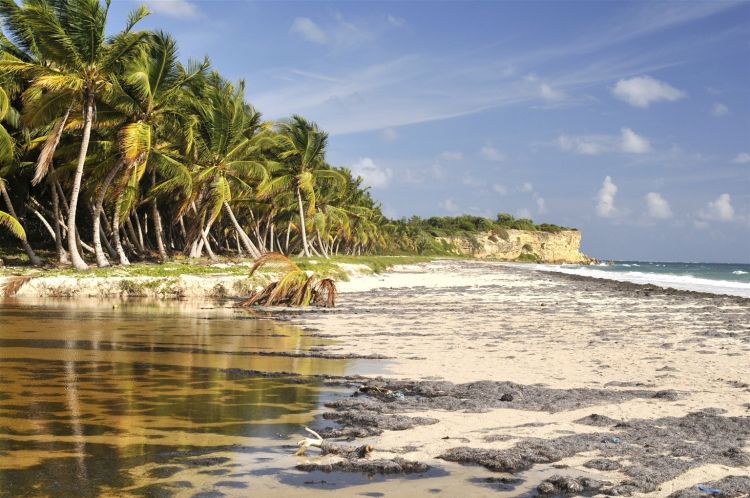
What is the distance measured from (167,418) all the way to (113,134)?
26.8 m

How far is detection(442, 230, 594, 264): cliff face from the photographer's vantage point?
147 m

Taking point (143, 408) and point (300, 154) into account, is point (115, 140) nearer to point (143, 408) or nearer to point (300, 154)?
point (300, 154)

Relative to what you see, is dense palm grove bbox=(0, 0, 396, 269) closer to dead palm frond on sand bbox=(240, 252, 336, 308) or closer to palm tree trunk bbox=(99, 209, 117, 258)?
palm tree trunk bbox=(99, 209, 117, 258)

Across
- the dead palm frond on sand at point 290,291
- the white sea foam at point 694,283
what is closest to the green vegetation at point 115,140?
the dead palm frond on sand at point 290,291

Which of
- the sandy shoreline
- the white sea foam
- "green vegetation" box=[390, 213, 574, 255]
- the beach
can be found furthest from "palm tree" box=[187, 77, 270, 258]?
"green vegetation" box=[390, 213, 574, 255]

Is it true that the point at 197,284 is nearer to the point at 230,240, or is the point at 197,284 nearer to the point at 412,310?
the point at 412,310

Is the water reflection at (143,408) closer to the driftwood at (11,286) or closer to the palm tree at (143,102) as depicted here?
the driftwood at (11,286)

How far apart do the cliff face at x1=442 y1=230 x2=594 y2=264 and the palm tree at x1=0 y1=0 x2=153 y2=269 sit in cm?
12257

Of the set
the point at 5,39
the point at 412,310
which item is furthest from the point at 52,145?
the point at 412,310

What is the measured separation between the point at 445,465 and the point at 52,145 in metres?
24.2

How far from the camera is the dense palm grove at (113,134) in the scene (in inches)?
944

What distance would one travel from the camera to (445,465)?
15.8ft

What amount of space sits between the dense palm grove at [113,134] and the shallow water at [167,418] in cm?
1527

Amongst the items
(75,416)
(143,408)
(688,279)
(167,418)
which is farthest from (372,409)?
(688,279)
